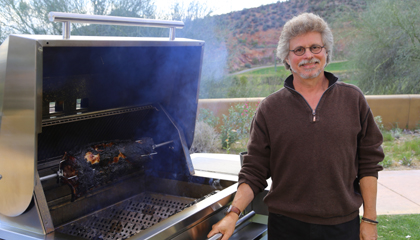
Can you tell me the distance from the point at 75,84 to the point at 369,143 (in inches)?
56.3

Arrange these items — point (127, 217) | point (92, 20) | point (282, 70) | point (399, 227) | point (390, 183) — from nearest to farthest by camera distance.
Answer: point (92, 20)
point (127, 217)
point (399, 227)
point (390, 183)
point (282, 70)

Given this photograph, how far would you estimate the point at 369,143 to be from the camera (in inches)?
67.1

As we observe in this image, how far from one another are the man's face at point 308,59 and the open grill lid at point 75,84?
0.53 meters

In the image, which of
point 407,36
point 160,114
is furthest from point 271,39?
point 160,114

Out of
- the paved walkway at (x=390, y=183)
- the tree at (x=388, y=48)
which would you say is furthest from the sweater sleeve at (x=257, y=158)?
the tree at (x=388, y=48)

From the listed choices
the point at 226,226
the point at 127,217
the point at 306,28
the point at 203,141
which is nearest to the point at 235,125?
the point at 203,141

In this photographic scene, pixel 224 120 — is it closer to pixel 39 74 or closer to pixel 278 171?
pixel 278 171

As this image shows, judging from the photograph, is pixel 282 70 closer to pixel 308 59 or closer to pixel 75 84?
pixel 308 59

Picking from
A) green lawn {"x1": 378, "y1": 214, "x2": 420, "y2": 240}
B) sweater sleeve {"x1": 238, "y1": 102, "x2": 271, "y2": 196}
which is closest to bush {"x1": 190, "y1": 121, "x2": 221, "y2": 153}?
green lawn {"x1": 378, "y1": 214, "x2": 420, "y2": 240}

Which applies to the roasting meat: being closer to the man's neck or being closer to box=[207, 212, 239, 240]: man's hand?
box=[207, 212, 239, 240]: man's hand

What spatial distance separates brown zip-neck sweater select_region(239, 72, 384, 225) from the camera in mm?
1635

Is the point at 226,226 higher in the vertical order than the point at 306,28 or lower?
lower

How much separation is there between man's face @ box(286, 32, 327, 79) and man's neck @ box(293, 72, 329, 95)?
4cm

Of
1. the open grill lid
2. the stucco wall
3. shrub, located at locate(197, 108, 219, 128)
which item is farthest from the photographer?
the stucco wall
